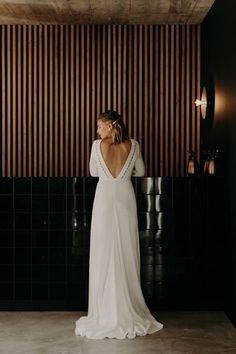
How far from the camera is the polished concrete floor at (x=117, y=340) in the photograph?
4.54 meters

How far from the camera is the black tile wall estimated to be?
5.77 m

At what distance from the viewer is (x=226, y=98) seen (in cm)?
552

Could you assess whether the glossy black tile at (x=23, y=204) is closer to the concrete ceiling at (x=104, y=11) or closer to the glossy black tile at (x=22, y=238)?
the glossy black tile at (x=22, y=238)

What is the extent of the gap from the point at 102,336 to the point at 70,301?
1.03 meters

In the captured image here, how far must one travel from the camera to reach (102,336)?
489 centimetres

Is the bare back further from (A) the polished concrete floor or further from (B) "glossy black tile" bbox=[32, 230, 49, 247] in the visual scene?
(A) the polished concrete floor

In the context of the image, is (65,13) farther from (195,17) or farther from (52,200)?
(52,200)

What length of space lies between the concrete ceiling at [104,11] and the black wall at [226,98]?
0.35 m

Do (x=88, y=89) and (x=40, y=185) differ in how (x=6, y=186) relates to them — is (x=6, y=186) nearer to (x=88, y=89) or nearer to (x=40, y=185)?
(x=40, y=185)

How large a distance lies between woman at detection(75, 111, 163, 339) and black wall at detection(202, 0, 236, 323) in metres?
0.85

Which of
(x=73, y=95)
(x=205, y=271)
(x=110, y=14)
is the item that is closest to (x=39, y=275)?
(x=205, y=271)

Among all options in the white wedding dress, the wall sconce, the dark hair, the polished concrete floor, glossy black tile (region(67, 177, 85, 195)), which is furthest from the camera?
the wall sconce

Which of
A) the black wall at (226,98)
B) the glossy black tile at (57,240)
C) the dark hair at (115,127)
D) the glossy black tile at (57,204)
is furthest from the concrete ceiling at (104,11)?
the glossy black tile at (57,240)

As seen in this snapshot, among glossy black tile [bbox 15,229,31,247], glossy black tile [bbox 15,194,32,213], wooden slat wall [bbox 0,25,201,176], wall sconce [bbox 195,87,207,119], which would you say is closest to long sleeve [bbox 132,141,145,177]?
glossy black tile [bbox 15,194,32,213]
